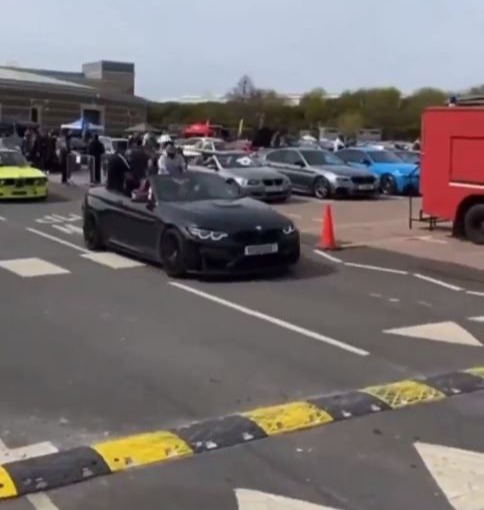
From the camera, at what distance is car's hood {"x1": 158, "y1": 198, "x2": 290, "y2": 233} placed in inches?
474

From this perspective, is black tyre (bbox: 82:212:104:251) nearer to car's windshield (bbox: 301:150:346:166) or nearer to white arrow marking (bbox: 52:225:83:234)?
white arrow marking (bbox: 52:225:83:234)

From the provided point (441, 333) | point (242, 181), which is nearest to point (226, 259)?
point (441, 333)

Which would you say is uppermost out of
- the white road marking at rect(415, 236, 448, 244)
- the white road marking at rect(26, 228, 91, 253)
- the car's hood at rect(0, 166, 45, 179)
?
the car's hood at rect(0, 166, 45, 179)

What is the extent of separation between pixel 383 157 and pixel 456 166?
43.7ft

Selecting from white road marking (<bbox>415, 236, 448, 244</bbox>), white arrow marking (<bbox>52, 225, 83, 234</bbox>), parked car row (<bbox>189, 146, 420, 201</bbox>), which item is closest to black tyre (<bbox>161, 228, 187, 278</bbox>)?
white arrow marking (<bbox>52, 225, 83, 234</bbox>)

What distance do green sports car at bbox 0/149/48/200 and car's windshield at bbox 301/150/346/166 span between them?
790 cm

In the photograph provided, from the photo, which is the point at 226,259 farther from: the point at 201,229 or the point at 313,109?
the point at 313,109

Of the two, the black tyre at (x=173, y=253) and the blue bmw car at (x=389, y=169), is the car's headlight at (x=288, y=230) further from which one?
the blue bmw car at (x=389, y=169)

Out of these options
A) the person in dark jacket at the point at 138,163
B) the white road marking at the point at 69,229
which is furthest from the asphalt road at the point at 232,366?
the white road marking at the point at 69,229

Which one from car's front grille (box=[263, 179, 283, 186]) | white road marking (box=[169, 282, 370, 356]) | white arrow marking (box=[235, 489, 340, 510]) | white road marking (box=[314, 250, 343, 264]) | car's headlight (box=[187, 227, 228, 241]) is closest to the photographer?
white arrow marking (box=[235, 489, 340, 510])

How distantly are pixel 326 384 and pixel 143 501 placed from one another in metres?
2.63

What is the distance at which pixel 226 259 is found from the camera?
39.3ft

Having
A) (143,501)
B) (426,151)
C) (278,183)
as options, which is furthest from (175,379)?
(278,183)

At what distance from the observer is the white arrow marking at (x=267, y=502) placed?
4.91 meters
